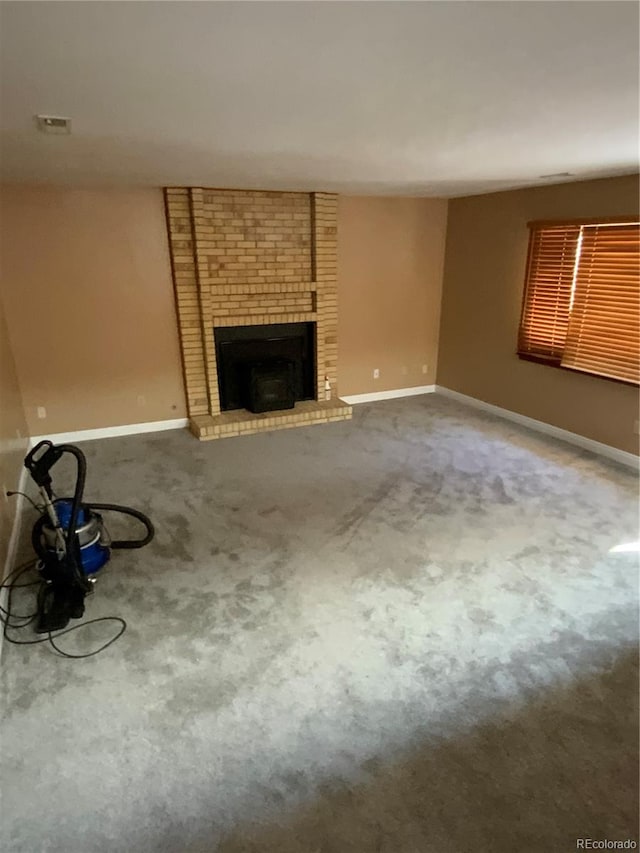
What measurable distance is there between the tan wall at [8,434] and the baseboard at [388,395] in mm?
3241

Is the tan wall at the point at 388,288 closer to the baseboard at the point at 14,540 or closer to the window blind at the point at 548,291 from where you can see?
the window blind at the point at 548,291

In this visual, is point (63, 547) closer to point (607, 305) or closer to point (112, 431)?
point (112, 431)

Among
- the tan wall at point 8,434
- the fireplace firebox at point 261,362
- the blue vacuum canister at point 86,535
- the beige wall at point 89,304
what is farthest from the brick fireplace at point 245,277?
the blue vacuum canister at point 86,535

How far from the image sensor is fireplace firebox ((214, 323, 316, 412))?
5.18 meters

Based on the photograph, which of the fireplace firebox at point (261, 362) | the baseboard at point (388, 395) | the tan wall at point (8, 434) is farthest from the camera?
the baseboard at point (388, 395)

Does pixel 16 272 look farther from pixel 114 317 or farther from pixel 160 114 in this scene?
pixel 160 114

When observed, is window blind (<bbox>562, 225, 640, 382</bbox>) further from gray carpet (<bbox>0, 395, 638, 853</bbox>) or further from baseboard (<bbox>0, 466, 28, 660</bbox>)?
baseboard (<bbox>0, 466, 28, 660</bbox>)

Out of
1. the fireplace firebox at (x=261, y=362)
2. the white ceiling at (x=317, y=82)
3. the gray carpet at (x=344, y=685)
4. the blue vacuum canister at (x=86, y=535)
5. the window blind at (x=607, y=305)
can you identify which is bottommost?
the gray carpet at (x=344, y=685)

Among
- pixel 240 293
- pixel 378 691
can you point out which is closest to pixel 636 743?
pixel 378 691

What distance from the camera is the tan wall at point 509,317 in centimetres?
435

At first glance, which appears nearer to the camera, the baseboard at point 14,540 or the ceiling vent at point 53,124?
the ceiling vent at point 53,124

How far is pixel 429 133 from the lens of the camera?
96.4 inches

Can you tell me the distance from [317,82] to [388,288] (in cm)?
431

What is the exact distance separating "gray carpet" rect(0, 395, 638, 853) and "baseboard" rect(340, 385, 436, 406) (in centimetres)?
236
